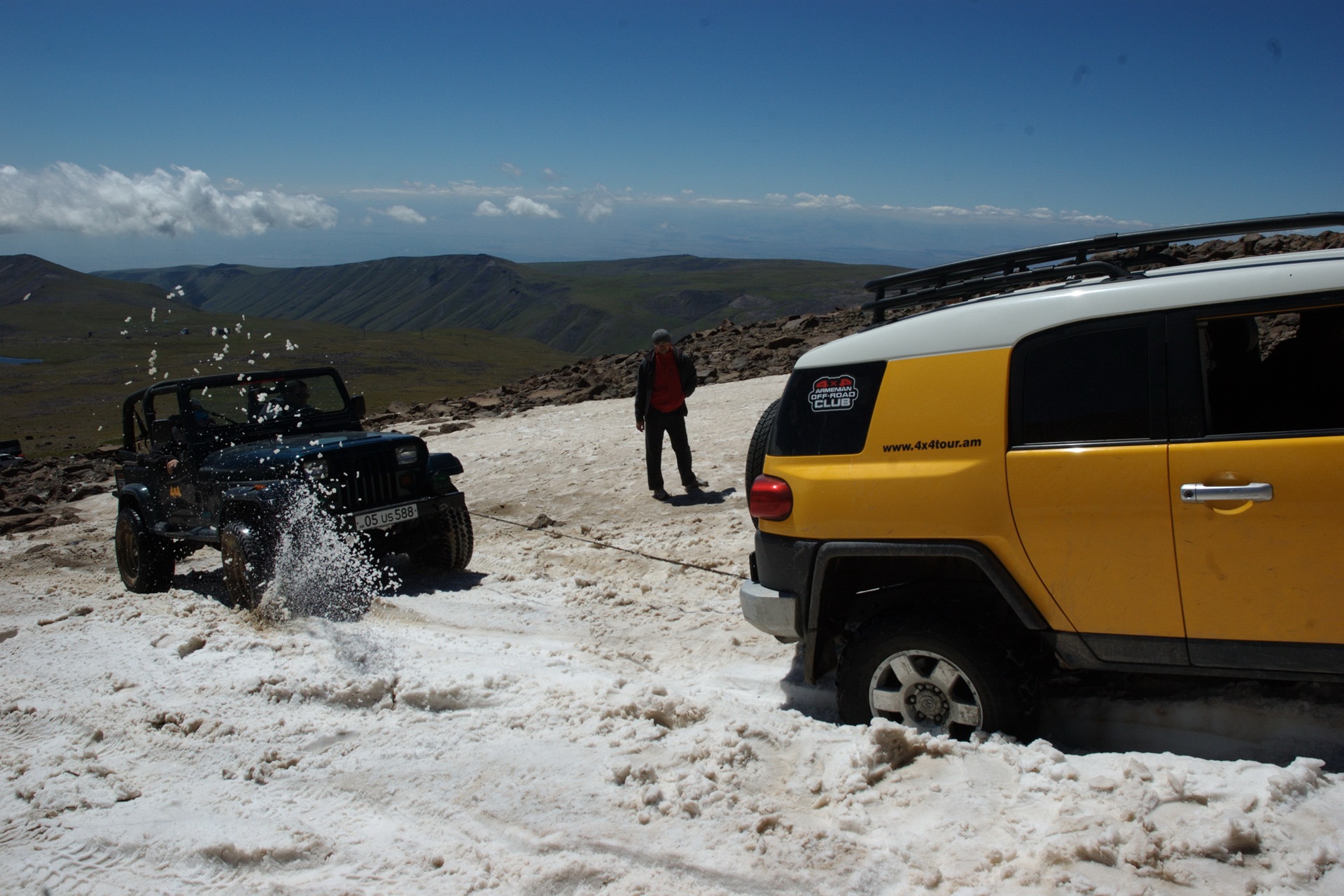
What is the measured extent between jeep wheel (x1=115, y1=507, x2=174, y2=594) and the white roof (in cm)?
743

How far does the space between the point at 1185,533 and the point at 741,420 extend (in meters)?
9.95

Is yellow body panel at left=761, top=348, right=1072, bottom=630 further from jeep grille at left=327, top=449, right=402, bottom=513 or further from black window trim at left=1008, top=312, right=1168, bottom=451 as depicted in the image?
jeep grille at left=327, top=449, right=402, bottom=513

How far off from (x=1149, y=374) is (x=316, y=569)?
19.8ft

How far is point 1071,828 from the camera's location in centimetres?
310

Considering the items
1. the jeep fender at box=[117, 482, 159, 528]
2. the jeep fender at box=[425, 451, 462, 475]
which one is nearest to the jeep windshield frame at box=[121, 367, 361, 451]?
the jeep fender at box=[117, 482, 159, 528]

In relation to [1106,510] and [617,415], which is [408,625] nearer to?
[1106,510]

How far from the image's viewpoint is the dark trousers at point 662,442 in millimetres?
10008

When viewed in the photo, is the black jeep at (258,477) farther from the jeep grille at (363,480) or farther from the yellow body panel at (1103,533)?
the yellow body panel at (1103,533)

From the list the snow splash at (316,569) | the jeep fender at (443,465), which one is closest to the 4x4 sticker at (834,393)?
the snow splash at (316,569)

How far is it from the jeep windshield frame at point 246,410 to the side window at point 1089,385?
7301 mm

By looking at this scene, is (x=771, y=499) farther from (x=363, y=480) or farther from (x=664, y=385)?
(x=664, y=385)

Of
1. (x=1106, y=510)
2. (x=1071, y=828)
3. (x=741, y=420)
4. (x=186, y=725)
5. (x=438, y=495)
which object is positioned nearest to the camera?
(x=1071, y=828)

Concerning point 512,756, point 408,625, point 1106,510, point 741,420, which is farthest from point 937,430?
point 741,420

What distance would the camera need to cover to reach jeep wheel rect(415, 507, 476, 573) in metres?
8.00
